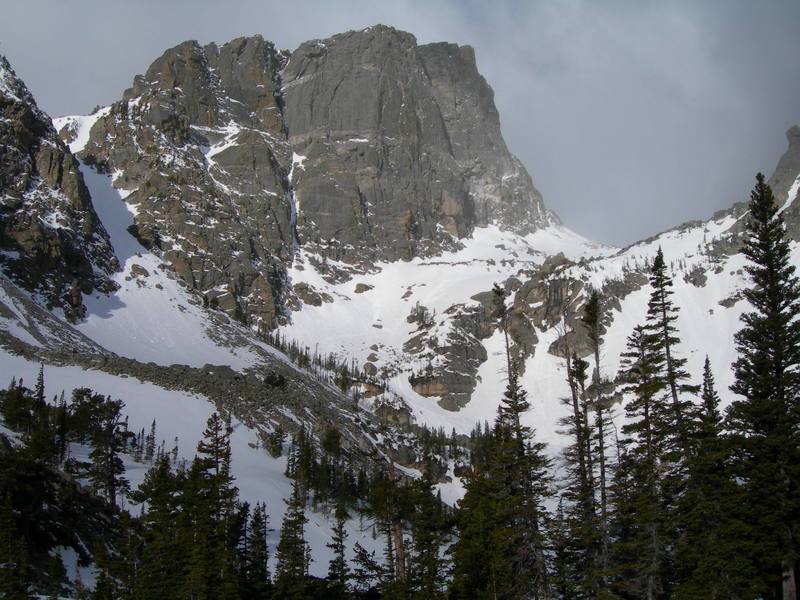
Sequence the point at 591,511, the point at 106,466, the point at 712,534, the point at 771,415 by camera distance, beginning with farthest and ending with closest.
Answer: the point at 106,466
the point at 771,415
the point at 591,511
the point at 712,534

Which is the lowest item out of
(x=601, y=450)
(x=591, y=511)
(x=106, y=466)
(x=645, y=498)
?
(x=591, y=511)

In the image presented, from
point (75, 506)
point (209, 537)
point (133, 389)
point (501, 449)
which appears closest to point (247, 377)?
point (133, 389)

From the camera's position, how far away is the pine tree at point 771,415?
34625mm

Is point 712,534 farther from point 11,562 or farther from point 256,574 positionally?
point 11,562

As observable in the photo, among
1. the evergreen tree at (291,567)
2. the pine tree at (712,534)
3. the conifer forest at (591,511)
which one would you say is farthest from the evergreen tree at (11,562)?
the pine tree at (712,534)

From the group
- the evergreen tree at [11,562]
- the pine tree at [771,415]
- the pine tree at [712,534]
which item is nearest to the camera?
the pine tree at [712,534]

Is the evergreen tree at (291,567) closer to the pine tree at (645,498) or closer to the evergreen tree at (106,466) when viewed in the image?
the evergreen tree at (106,466)

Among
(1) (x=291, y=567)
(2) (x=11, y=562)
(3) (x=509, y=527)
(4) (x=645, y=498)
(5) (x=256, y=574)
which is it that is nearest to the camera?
(4) (x=645, y=498)

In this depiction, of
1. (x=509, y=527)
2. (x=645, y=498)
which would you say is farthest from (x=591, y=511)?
(x=509, y=527)

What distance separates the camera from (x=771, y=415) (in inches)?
1442

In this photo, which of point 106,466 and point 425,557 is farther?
point 106,466

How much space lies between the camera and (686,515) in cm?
3478

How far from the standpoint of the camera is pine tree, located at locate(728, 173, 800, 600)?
34.6 metres

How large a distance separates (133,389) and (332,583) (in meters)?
67.5
